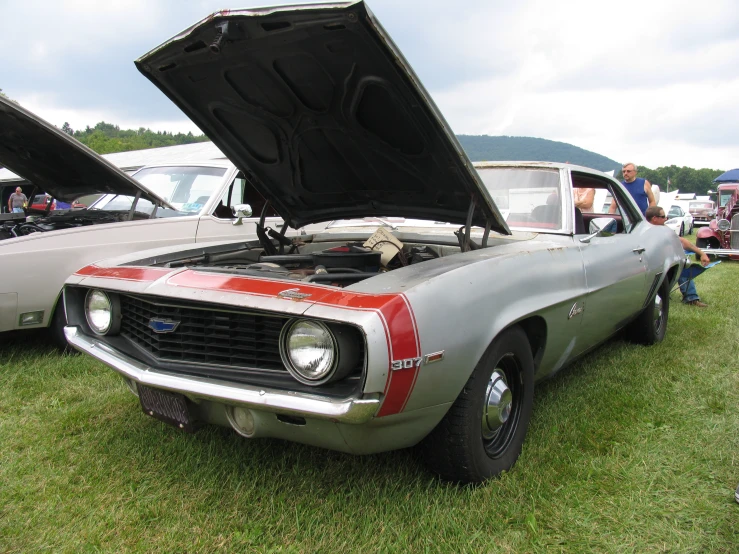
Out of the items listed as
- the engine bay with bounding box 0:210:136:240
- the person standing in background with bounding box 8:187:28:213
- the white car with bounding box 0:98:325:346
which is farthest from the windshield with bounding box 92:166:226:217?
the person standing in background with bounding box 8:187:28:213

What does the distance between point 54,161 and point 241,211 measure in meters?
1.53

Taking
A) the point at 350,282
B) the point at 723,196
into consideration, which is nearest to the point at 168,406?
the point at 350,282

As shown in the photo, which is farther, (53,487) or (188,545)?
(53,487)

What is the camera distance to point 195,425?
2.08 m

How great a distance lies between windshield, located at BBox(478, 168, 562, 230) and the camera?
126 inches

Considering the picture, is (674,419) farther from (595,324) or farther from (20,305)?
(20,305)

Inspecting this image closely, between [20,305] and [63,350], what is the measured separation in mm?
464

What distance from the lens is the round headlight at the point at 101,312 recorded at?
94.8 inches

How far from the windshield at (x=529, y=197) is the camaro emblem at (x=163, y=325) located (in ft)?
6.41

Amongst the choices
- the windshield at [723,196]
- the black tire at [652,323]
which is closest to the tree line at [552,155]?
the windshield at [723,196]

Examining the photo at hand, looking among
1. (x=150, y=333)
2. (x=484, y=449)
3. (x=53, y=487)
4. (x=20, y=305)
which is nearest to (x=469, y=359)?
(x=484, y=449)

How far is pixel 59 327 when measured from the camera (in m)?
3.75

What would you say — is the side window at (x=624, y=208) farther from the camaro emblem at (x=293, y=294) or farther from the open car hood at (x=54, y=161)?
the open car hood at (x=54, y=161)

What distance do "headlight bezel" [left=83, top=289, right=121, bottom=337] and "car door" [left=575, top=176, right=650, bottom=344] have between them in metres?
2.24
